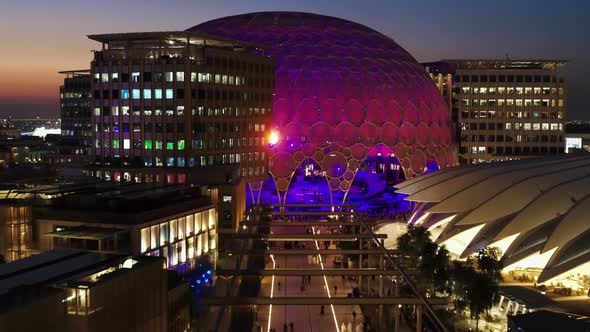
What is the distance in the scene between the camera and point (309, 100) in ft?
236

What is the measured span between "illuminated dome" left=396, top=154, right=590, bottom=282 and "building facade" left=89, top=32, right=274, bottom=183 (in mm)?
21671

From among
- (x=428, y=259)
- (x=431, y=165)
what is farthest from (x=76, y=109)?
(x=428, y=259)

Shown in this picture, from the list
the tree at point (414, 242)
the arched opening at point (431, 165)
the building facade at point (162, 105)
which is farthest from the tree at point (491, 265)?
the arched opening at point (431, 165)

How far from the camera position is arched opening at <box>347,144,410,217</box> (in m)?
71.9

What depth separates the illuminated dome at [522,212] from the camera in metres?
33.0

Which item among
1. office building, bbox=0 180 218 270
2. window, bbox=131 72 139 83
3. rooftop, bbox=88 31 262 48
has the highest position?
rooftop, bbox=88 31 262 48

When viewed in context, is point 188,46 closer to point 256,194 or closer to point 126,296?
point 256,194

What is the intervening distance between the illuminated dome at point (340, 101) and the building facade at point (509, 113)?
58.2 feet

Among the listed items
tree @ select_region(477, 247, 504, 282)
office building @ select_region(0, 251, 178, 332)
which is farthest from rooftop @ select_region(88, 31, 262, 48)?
office building @ select_region(0, 251, 178, 332)

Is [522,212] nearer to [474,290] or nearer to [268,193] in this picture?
[474,290]

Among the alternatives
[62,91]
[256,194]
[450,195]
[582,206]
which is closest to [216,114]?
[256,194]

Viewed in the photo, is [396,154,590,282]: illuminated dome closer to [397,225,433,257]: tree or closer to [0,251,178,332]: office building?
[397,225,433,257]: tree

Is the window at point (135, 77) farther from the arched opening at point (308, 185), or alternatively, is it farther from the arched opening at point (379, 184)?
the arched opening at point (379, 184)

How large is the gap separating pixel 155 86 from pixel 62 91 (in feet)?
216
